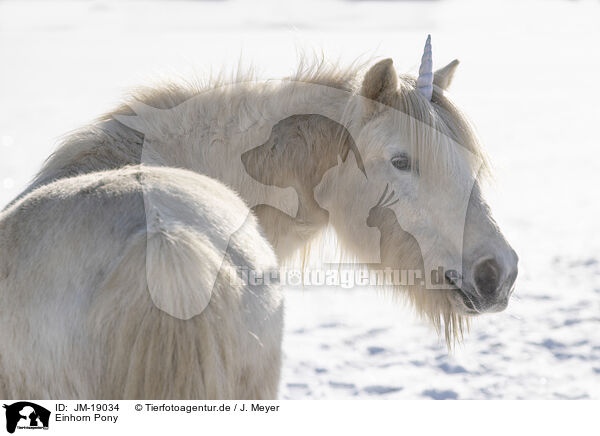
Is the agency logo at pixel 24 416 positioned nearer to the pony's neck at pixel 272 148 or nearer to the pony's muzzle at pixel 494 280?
the pony's neck at pixel 272 148

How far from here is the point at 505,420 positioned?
2.33 meters

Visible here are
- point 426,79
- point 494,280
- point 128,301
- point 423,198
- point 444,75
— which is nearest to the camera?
point 128,301

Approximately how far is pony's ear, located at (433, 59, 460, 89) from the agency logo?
2510 mm

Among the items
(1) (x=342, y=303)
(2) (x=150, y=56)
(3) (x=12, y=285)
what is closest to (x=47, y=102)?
(2) (x=150, y=56)

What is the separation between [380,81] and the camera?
302 cm

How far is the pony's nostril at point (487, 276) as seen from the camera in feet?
9.13

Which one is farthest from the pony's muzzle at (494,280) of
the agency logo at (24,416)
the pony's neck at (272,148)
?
the agency logo at (24,416)

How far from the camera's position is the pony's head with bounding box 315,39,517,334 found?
2857 mm

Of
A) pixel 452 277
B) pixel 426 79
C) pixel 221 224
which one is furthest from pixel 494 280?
pixel 221 224

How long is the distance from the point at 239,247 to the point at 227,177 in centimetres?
135

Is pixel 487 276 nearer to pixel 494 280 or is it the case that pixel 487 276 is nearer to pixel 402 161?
pixel 494 280

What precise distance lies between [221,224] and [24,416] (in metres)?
0.84

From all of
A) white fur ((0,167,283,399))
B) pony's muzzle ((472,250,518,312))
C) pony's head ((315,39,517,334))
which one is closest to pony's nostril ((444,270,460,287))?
pony's head ((315,39,517,334))

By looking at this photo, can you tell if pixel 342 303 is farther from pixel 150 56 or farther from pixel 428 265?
pixel 150 56
